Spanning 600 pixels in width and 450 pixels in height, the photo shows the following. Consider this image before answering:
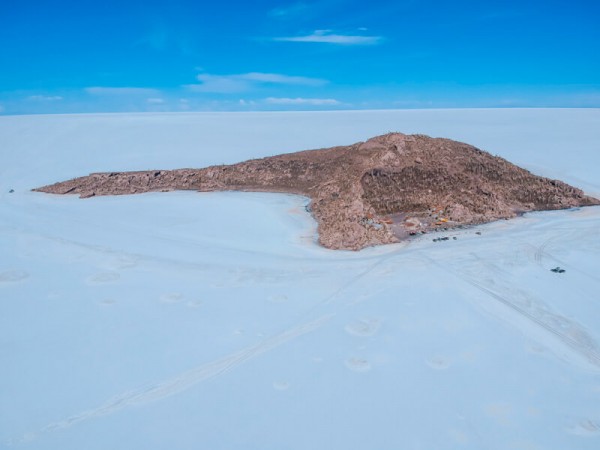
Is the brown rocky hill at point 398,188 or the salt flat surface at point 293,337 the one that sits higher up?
the brown rocky hill at point 398,188

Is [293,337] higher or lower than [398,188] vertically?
lower

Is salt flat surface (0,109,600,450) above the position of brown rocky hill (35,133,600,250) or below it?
below

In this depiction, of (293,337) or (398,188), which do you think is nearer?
(293,337)

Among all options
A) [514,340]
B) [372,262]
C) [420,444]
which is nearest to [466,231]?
[372,262]

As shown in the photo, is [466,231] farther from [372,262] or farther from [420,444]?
[420,444]

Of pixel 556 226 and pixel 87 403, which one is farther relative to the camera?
pixel 556 226
